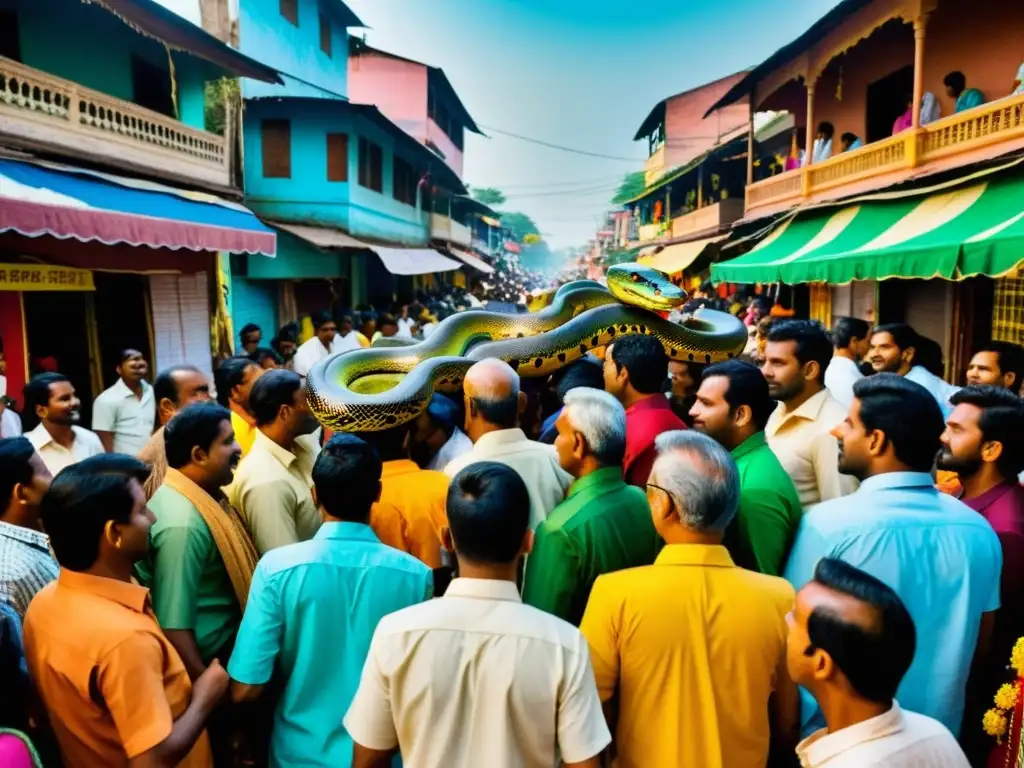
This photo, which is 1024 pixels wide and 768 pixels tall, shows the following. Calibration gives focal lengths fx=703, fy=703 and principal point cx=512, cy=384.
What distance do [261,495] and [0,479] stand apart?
88 cm

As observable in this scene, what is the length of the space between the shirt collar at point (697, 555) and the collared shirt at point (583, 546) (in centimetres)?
35

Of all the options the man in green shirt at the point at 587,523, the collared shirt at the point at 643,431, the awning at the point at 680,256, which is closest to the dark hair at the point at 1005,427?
the collared shirt at the point at 643,431

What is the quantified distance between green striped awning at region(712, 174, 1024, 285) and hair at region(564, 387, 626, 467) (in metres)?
5.02

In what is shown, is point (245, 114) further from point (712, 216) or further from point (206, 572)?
point (206, 572)

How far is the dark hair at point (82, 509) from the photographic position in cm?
192

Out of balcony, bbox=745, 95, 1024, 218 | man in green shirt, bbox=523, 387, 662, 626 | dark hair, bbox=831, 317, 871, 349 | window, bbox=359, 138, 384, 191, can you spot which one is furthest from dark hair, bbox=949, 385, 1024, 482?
window, bbox=359, 138, 384, 191

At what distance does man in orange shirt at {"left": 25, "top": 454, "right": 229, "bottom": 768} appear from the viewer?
1.77m

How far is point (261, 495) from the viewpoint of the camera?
2.83 metres

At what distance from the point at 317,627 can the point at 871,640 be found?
151 cm

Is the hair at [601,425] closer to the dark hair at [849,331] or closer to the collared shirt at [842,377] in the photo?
the collared shirt at [842,377]

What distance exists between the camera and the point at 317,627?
7.00 feet

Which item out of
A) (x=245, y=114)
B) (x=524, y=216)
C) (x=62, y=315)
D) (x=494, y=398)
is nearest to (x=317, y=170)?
(x=245, y=114)

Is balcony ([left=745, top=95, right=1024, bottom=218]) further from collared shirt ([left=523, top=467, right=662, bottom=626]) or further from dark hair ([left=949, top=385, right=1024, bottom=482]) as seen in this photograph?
collared shirt ([left=523, top=467, right=662, bottom=626])

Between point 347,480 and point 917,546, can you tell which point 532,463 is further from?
point 917,546
